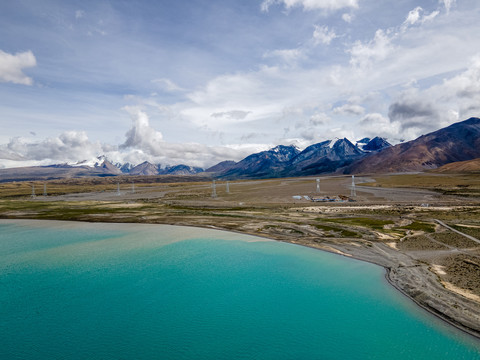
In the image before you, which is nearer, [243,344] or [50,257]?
[243,344]

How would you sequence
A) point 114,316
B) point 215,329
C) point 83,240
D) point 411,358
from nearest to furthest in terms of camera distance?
1. point 411,358
2. point 215,329
3. point 114,316
4. point 83,240

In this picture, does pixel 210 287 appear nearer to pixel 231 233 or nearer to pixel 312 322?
pixel 312 322

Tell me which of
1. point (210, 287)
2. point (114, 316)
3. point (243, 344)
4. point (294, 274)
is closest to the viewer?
point (243, 344)

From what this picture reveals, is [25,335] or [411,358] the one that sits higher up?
[25,335]

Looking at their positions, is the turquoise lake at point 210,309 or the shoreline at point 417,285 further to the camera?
the shoreline at point 417,285

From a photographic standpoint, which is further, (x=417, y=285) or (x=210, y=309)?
(x=417, y=285)

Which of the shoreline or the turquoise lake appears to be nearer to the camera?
the turquoise lake

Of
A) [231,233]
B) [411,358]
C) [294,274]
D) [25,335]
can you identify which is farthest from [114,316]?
[231,233]

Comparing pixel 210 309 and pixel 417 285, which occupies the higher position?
pixel 210 309
